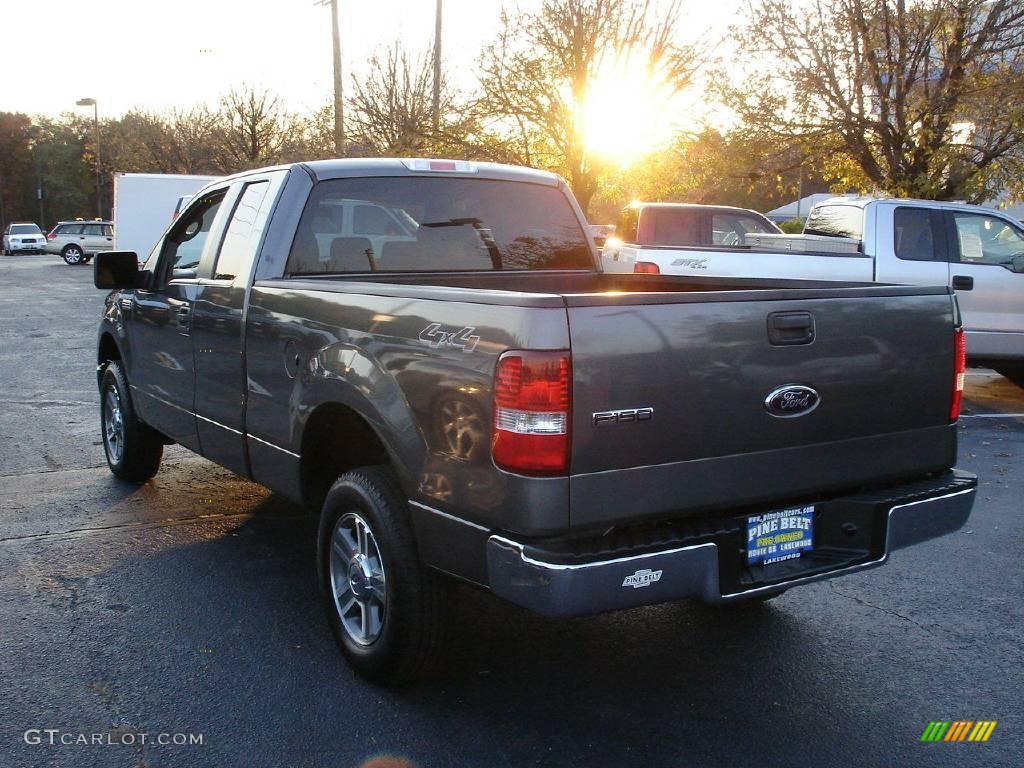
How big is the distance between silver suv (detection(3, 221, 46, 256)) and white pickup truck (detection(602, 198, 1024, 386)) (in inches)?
2052

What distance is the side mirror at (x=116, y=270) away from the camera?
224 inches

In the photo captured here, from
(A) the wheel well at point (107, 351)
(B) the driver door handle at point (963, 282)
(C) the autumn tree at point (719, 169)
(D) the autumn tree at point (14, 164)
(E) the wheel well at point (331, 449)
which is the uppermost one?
(D) the autumn tree at point (14, 164)

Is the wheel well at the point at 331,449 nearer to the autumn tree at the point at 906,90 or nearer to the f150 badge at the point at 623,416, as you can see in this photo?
the f150 badge at the point at 623,416

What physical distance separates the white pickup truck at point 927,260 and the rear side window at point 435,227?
16.7 feet

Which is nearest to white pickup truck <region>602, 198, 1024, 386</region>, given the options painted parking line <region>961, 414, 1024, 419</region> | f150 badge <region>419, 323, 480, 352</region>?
painted parking line <region>961, 414, 1024, 419</region>

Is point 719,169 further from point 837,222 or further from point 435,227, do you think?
point 435,227

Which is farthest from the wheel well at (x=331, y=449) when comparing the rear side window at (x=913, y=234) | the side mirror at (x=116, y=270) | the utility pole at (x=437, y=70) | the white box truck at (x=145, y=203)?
the white box truck at (x=145, y=203)

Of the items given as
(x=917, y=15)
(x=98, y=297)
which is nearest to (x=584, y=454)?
(x=917, y=15)

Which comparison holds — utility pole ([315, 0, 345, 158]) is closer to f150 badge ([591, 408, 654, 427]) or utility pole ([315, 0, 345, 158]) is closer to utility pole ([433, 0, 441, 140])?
utility pole ([433, 0, 441, 140])

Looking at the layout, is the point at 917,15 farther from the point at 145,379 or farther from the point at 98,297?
the point at 98,297

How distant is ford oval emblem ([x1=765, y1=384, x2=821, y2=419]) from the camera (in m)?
3.29

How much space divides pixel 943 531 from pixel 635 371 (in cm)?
149

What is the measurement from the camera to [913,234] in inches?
403

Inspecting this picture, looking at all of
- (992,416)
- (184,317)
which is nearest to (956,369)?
(184,317)
